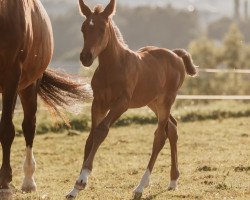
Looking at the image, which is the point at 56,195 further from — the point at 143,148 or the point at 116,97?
the point at 143,148

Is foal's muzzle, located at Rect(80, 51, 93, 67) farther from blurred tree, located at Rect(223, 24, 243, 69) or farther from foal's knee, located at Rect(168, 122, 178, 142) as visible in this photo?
blurred tree, located at Rect(223, 24, 243, 69)

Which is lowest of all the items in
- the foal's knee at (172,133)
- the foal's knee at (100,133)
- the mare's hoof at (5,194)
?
the mare's hoof at (5,194)

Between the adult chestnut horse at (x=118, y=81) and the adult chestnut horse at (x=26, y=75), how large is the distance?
0.74m

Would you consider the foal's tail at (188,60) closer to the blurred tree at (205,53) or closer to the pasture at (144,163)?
the pasture at (144,163)

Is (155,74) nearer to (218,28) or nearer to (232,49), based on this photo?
(232,49)

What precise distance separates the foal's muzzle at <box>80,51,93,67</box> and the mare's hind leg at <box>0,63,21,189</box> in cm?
91

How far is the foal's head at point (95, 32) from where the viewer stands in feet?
19.9

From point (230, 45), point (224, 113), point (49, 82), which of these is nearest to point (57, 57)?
point (230, 45)

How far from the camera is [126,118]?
15.0 meters

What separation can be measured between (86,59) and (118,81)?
1.81 ft

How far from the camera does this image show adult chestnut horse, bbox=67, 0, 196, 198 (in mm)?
6180

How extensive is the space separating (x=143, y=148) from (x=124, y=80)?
5137mm

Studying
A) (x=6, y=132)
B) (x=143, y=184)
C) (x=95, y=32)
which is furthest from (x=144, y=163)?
(x=95, y=32)

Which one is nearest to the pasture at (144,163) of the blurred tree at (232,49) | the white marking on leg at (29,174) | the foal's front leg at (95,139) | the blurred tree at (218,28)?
the white marking on leg at (29,174)
